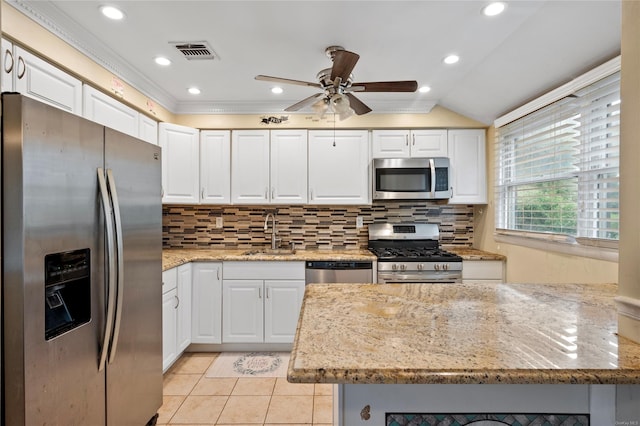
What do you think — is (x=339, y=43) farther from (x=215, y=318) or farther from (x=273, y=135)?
(x=215, y=318)

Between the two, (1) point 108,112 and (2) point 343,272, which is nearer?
(1) point 108,112

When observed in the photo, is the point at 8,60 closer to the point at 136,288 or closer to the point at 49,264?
the point at 49,264

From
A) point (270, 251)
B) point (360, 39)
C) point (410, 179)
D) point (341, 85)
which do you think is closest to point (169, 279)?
point (270, 251)

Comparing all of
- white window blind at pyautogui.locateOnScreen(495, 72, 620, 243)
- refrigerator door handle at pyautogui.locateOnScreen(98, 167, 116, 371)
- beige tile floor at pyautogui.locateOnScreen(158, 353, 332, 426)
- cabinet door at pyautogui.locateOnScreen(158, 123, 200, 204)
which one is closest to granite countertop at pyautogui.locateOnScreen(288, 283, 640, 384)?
white window blind at pyautogui.locateOnScreen(495, 72, 620, 243)

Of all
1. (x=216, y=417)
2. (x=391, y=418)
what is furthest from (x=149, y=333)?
(x=391, y=418)

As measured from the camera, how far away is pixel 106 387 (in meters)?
1.45

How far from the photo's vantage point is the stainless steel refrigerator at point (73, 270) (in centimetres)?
105

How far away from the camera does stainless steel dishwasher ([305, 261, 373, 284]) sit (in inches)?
115

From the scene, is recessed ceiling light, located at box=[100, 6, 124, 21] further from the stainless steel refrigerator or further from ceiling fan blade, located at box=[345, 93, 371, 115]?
ceiling fan blade, located at box=[345, 93, 371, 115]

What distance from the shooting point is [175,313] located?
2.62 metres

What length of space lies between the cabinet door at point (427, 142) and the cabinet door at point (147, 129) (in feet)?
8.22

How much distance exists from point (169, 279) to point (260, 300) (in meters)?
0.83

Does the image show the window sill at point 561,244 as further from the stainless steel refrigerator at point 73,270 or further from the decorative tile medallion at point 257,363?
the stainless steel refrigerator at point 73,270

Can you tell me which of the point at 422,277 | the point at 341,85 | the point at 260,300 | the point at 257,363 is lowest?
the point at 257,363
